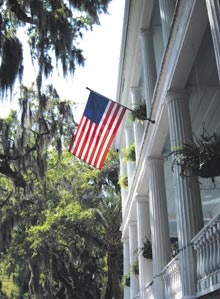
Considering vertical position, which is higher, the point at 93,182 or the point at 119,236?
the point at 93,182

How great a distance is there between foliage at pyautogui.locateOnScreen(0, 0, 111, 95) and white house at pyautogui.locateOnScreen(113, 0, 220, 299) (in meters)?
1.84

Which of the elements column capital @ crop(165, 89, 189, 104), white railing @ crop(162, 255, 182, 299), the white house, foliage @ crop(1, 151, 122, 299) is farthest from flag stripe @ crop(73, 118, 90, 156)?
foliage @ crop(1, 151, 122, 299)

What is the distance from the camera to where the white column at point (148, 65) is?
11656 millimetres

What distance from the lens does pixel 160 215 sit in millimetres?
10367

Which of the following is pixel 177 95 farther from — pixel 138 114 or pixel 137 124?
pixel 137 124

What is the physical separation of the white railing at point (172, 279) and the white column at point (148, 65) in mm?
4312

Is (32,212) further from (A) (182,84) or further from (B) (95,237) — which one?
(A) (182,84)

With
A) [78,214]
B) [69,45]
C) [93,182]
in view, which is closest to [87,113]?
[69,45]

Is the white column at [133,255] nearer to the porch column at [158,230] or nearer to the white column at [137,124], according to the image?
the white column at [137,124]

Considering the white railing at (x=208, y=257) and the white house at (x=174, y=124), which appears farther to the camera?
the white house at (x=174, y=124)

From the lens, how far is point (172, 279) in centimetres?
872

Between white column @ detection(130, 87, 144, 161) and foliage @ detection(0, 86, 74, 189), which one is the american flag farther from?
foliage @ detection(0, 86, 74, 189)

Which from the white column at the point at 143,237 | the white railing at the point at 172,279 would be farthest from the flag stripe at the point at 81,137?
the white railing at the point at 172,279

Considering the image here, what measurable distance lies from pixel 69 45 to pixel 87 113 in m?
2.76
